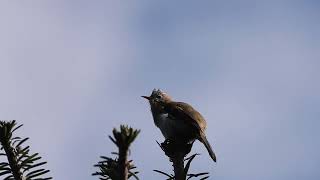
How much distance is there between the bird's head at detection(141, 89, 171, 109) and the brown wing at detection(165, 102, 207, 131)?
0.47 m

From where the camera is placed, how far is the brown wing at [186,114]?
8761 millimetres

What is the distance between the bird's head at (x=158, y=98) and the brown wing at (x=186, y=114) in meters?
0.47

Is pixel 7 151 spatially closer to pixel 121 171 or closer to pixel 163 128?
pixel 121 171

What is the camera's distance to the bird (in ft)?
26.9

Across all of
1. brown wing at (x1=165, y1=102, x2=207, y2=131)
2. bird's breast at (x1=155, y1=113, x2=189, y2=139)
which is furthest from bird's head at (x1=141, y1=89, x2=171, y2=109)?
bird's breast at (x1=155, y1=113, x2=189, y2=139)

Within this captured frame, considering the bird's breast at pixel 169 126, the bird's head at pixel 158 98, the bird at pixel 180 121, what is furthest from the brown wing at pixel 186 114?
the bird's head at pixel 158 98

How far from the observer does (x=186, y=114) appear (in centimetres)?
915

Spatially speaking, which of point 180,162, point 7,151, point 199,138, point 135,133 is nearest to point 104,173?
point 7,151

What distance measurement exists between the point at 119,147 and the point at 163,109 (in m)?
7.89

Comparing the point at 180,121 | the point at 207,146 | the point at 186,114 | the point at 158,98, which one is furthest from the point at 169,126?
the point at 158,98

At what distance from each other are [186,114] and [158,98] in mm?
2407

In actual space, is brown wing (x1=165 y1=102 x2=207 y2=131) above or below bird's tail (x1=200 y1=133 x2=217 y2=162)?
above

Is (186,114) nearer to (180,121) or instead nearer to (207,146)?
(180,121)

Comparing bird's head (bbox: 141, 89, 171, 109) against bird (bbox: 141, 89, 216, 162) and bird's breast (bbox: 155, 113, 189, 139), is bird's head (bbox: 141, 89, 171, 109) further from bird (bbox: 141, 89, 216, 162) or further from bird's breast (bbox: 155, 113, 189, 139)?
bird's breast (bbox: 155, 113, 189, 139)
